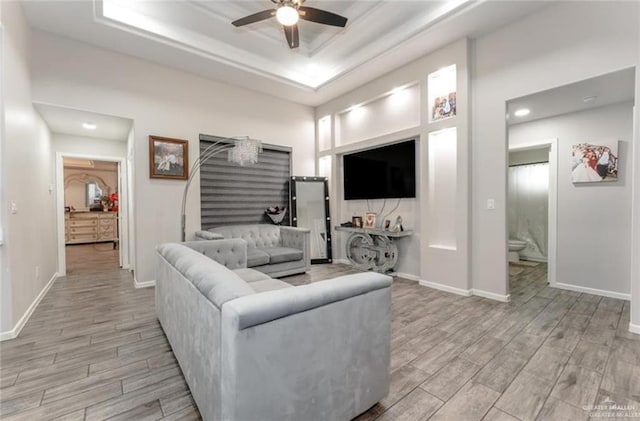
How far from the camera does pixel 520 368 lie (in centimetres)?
201

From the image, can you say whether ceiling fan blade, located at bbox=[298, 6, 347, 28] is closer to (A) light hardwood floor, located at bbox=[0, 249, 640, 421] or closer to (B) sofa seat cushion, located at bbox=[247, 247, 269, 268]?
(B) sofa seat cushion, located at bbox=[247, 247, 269, 268]

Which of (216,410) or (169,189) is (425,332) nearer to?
(216,410)

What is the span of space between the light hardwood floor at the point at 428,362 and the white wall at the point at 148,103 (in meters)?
1.31

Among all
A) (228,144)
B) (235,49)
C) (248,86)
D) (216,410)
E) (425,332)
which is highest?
(235,49)

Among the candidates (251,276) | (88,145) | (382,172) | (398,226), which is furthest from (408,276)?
(88,145)

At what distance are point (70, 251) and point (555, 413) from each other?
31.9ft

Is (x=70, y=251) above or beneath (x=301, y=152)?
beneath

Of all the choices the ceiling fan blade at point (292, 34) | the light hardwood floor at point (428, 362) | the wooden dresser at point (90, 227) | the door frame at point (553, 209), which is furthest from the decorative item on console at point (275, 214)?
the wooden dresser at point (90, 227)

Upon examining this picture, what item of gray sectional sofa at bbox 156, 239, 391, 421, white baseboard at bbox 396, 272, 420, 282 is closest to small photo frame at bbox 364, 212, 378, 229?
white baseboard at bbox 396, 272, 420, 282

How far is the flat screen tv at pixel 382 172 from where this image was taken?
4.42 m

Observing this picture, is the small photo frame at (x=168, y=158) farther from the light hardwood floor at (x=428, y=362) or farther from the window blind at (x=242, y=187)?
the light hardwood floor at (x=428, y=362)

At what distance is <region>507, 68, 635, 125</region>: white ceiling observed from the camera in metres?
2.82

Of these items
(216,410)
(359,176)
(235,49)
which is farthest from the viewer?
(359,176)

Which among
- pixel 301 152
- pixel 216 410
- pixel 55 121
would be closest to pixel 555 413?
pixel 216 410
